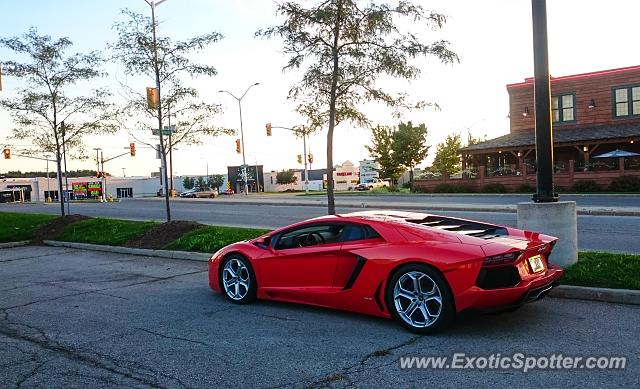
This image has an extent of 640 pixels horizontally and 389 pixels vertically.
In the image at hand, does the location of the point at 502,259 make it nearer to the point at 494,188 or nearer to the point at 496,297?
the point at 496,297

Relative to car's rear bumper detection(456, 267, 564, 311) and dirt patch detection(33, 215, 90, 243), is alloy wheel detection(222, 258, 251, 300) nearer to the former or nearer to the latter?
car's rear bumper detection(456, 267, 564, 311)

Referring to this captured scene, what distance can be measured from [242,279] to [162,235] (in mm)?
6902

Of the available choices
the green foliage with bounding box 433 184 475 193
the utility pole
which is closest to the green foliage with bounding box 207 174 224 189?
the green foliage with bounding box 433 184 475 193

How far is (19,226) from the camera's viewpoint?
1769 centimetres

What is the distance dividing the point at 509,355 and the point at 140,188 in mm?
116004

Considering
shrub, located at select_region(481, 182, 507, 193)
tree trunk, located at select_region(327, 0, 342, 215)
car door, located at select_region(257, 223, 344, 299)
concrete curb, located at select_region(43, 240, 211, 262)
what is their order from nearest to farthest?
1. car door, located at select_region(257, 223, 344, 299)
2. tree trunk, located at select_region(327, 0, 342, 215)
3. concrete curb, located at select_region(43, 240, 211, 262)
4. shrub, located at select_region(481, 182, 507, 193)

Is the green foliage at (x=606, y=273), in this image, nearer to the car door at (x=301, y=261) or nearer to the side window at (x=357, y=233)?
the side window at (x=357, y=233)

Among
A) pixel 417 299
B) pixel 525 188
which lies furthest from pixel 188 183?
pixel 417 299

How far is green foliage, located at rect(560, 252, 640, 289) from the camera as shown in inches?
271

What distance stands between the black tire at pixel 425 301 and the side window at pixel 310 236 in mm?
989

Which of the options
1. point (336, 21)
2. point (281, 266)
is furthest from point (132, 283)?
point (336, 21)

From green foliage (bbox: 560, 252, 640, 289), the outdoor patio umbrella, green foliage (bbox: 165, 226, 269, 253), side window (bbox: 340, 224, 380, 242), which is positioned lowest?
green foliage (bbox: 560, 252, 640, 289)

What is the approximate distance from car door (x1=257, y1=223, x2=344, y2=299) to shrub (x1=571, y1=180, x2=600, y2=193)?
1162 inches

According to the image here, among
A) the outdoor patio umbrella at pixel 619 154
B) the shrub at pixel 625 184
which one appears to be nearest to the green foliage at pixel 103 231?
the shrub at pixel 625 184
